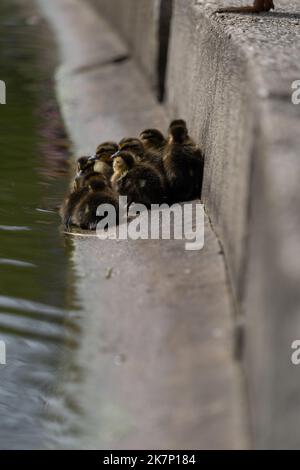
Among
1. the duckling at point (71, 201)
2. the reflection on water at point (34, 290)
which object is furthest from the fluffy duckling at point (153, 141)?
the reflection on water at point (34, 290)

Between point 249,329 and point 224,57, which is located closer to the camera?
point 249,329

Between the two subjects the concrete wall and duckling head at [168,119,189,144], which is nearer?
the concrete wall

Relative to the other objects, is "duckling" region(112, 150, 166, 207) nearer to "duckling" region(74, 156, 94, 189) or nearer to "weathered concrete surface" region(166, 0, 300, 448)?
"duckling" region(74, 156, 94, 189)

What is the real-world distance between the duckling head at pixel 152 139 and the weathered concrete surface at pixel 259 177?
208 mm

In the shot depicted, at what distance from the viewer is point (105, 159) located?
235 inches

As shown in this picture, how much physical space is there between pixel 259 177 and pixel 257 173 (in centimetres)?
6

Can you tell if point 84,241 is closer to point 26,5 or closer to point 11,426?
point 11,426

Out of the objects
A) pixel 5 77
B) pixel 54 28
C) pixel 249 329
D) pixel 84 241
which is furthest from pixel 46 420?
pixel 54 28

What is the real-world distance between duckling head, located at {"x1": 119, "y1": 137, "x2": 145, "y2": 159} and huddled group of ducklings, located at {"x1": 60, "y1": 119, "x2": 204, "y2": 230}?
78mm

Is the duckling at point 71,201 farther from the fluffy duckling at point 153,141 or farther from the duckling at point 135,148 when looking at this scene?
the fluffy duckling at point 153,141

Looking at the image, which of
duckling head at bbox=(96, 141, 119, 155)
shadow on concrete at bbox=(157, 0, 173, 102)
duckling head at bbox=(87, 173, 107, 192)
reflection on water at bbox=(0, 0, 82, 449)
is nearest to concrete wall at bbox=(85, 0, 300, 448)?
duckling head at bbox=(96, 141, 119, 155)

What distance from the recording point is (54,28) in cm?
1256

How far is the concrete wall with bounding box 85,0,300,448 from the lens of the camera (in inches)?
108

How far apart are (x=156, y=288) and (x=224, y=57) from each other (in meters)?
1.22
